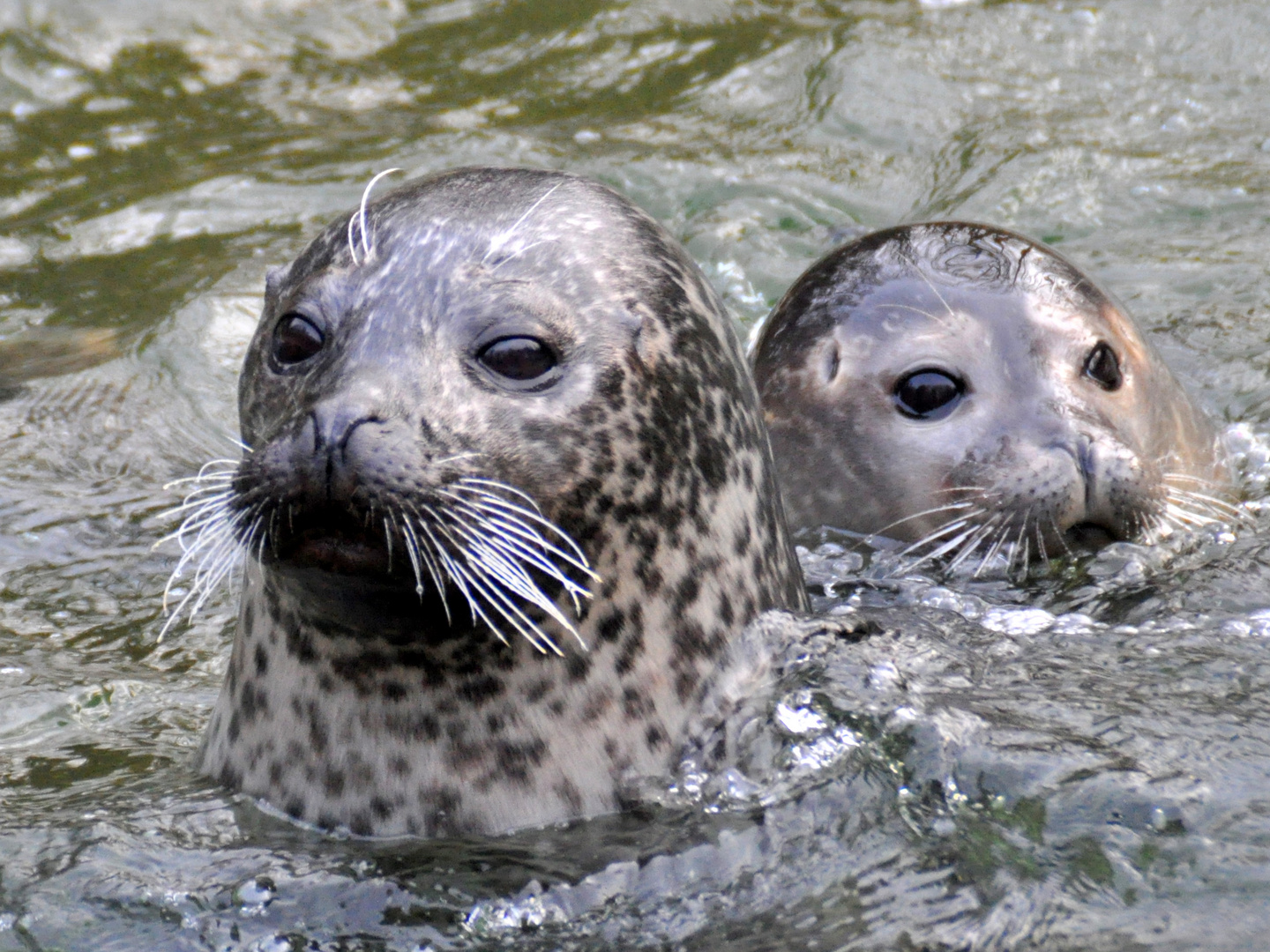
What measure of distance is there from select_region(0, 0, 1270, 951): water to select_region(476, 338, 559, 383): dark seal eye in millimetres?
780

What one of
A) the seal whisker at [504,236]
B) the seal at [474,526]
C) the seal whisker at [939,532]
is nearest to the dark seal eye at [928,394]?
the seal whisker at [939,532]

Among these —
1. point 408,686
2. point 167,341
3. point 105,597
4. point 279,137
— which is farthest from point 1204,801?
point 279,137

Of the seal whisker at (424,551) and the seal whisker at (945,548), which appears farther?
the seal whisker at (945,548)

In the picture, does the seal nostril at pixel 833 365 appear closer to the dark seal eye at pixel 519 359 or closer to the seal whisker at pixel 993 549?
the seal whisker at pixel 993 549

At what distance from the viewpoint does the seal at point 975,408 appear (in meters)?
4.71

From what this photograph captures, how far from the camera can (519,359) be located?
3189 millimetres

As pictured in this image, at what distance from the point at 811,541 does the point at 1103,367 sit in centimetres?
102

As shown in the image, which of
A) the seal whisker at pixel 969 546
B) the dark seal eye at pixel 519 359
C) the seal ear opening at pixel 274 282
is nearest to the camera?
the dark seal eye at pixel 519 359

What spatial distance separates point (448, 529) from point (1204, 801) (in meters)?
1.40

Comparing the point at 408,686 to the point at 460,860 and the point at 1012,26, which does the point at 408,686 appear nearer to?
the point at 460,860

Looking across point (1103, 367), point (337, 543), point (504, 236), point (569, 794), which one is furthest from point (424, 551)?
point (1103, 367)

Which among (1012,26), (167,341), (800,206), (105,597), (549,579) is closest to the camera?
(549,579)

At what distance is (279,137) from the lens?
803 cm

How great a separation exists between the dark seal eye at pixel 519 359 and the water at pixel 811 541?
2.56ft
